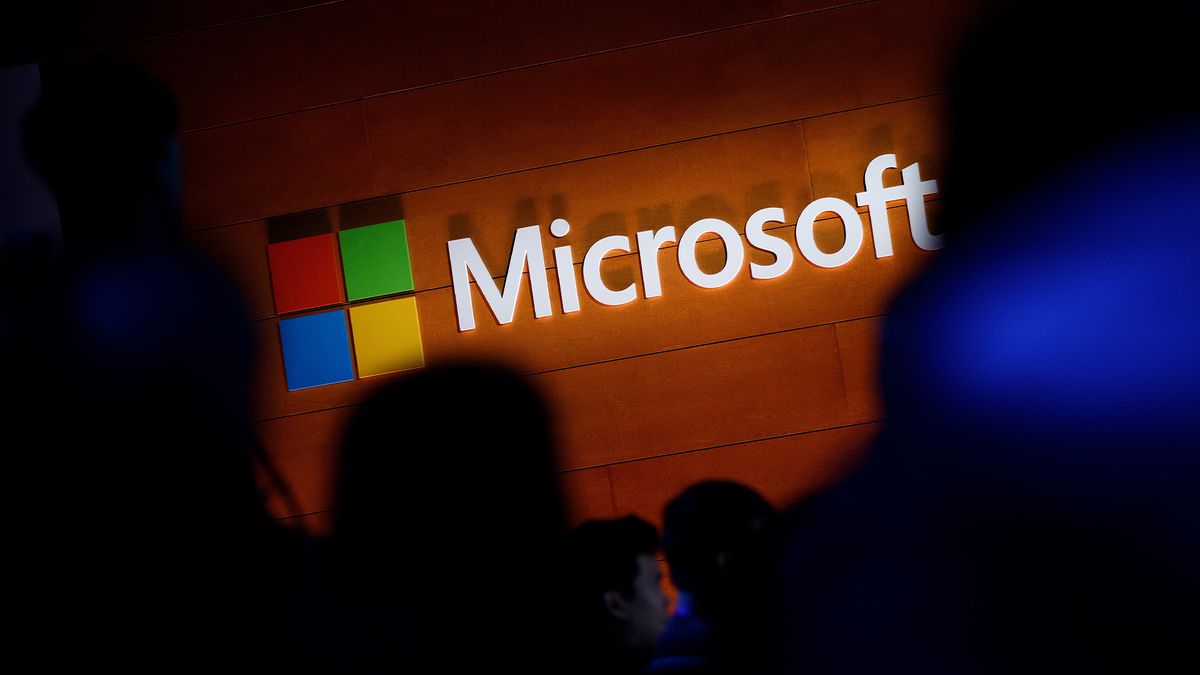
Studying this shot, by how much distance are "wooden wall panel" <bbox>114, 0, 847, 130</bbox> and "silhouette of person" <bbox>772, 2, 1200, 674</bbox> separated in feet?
2.60

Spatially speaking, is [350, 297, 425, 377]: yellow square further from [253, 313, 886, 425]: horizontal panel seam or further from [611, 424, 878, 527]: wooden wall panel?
[611, 424, 878, 527]: wooden wall panel

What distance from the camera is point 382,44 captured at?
9.59ft

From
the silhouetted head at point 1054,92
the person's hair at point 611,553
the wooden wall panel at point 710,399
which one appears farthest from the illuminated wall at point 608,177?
the person's hair at point 611,553

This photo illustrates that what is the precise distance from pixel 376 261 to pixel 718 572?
1.56 m

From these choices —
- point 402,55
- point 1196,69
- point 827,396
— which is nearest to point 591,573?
point 827,396

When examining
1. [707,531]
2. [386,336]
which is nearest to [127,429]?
[386,336]

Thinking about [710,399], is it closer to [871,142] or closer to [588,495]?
[588,495]

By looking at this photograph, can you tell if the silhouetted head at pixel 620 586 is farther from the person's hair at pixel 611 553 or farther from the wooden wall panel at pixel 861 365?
the wooden wall panel at pixel 861 365

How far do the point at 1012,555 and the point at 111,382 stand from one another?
119 inches

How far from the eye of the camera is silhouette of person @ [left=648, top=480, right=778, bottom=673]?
69.7 inches

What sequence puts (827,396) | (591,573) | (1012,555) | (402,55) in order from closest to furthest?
(591,573)
(1012,555)
(827,396)
(402,55)

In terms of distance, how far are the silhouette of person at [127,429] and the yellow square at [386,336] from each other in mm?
408

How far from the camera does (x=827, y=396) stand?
2717mm

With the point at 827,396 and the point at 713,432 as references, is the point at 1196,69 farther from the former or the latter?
the point at 713,432
